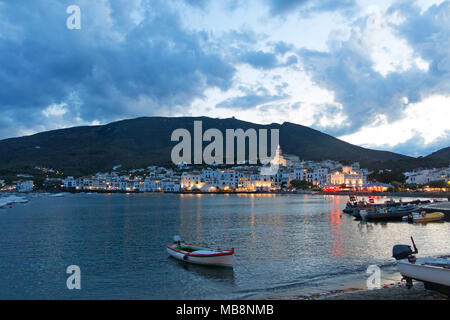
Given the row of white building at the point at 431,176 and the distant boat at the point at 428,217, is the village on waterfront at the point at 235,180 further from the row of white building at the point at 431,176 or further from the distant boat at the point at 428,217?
the distant boat at the point at 428,217

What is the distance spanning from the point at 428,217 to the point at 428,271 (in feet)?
80.1

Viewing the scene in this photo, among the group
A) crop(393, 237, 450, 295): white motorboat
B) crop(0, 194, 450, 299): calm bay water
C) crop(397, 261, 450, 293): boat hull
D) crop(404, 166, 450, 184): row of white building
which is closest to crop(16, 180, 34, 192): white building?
crop(0, 194, 450, 299): calm bay water

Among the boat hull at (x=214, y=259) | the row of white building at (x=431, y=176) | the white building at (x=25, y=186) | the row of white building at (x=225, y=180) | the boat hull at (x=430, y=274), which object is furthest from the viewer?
the white building at (x=25, y=186)

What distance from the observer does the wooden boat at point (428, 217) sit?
3160 centimetres

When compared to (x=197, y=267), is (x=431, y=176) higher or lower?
higher

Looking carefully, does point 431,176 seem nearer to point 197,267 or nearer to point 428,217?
point 428,217

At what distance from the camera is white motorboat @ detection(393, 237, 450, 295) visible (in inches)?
396

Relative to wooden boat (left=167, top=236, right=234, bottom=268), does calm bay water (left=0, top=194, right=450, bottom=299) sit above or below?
below

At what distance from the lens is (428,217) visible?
31688mm

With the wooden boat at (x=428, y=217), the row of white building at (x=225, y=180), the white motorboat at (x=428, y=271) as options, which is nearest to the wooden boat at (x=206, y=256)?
the white motorboat at (x=428, y=271)

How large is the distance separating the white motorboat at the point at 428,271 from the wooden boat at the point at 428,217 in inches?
901

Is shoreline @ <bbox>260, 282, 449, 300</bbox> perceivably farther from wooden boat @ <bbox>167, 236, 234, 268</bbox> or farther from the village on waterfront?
the village on waterfront

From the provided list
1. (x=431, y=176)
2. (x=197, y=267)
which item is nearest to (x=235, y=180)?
(x=431, y=176)

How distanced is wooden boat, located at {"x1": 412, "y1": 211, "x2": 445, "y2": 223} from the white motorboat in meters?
22.9
